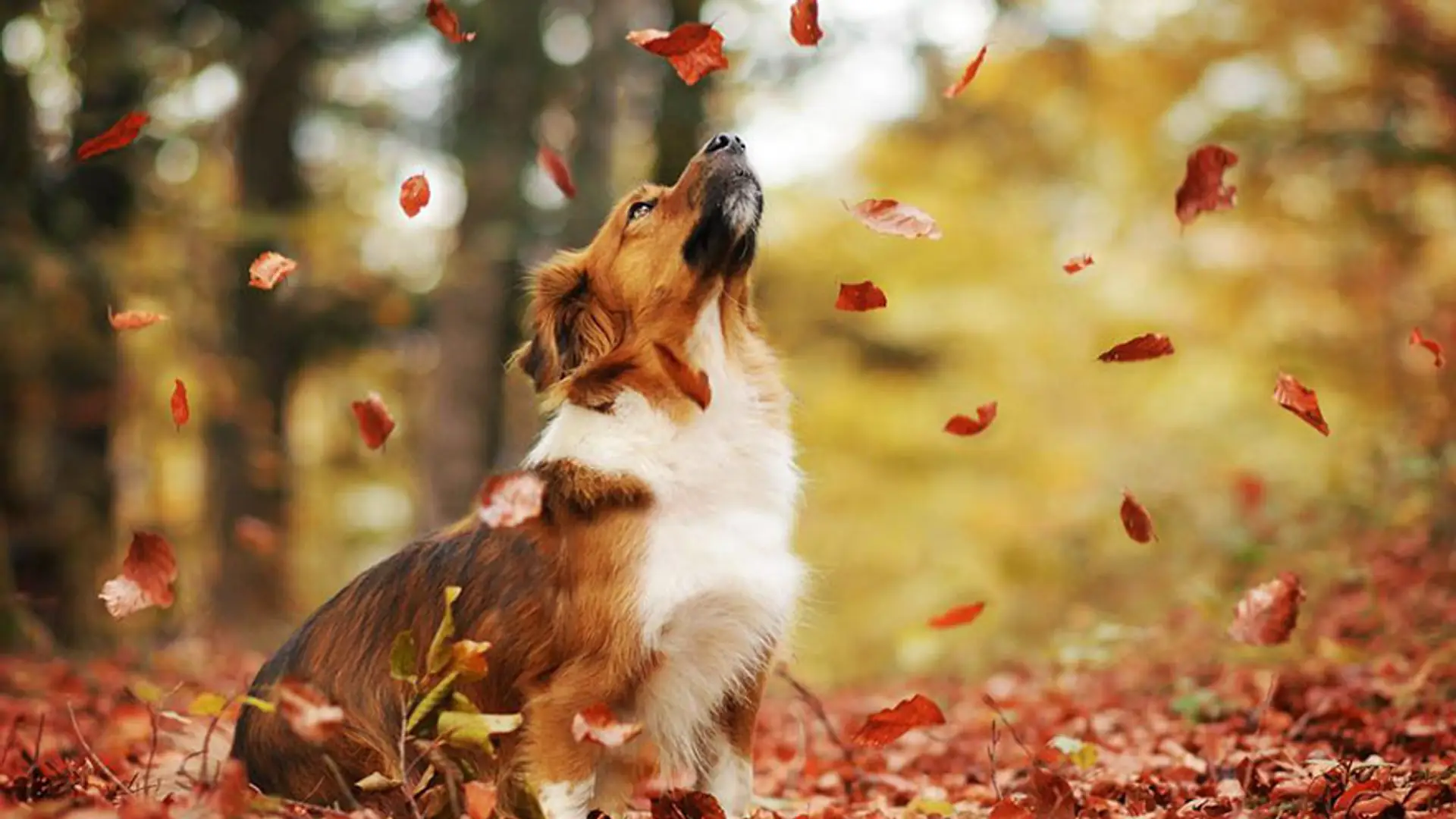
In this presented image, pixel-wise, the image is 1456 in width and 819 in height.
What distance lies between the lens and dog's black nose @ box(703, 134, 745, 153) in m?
4.42

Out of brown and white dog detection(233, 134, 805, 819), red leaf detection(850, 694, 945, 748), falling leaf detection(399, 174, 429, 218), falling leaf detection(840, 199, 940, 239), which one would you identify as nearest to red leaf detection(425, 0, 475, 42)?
falling leaf detection(399, 174, 429, 218)

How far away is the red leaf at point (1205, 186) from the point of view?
3.74 m

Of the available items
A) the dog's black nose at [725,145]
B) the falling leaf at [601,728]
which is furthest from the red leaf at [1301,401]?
the falling leaf at [601,728]

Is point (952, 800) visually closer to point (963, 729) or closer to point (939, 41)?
point (963, 729)

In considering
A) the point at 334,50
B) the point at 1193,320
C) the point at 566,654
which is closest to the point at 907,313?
the point at 1193,320

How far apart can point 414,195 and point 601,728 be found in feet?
5.42

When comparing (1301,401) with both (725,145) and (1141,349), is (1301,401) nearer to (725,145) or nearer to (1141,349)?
(1141,349)

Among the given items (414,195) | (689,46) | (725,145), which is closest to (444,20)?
(414,195)

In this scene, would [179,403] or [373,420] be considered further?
[373,420]

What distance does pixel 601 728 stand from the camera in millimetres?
3320

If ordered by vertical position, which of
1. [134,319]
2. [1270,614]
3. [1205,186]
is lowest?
[1270,614]

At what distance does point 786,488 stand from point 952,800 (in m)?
1.29

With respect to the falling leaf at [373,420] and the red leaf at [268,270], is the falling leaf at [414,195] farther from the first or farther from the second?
the falling leaf at [373,420]

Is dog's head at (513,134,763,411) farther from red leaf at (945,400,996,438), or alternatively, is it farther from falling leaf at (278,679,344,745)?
falling leaf at (278,679,344,745)
